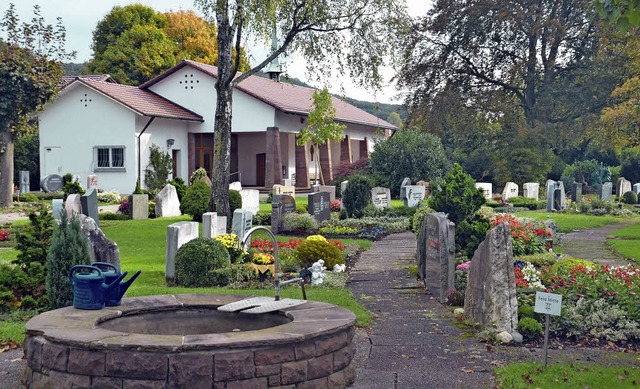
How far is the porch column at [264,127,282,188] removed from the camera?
39.3 meters

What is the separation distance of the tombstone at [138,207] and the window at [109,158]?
1089 centimetres

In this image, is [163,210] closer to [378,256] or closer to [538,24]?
[378,256]

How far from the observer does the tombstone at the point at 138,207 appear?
81.4 ft

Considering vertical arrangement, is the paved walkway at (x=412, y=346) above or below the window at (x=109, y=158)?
below

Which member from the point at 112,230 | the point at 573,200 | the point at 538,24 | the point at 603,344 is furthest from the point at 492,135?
the point at 603,344

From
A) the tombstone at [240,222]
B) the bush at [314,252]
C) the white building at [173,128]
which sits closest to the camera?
the bush at [314,252]

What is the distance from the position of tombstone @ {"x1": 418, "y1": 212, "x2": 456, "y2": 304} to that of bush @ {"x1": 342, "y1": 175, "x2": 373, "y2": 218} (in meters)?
12.4

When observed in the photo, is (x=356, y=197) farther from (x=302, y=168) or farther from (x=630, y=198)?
(x=302, y=168)

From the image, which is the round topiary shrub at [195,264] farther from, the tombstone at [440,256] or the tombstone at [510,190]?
the tombstone at [510,190]

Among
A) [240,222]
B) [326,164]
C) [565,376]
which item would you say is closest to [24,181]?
[326,164]

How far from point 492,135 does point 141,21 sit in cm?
2584

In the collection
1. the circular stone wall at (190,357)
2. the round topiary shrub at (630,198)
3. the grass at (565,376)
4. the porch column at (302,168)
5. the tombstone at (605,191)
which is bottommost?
the grass at (565,376)

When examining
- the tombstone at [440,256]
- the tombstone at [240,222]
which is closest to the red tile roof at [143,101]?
the tombstone at [240,222]

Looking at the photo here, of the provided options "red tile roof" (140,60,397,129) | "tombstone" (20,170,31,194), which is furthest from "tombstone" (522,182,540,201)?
"tombstone" (20,170,31,194)
